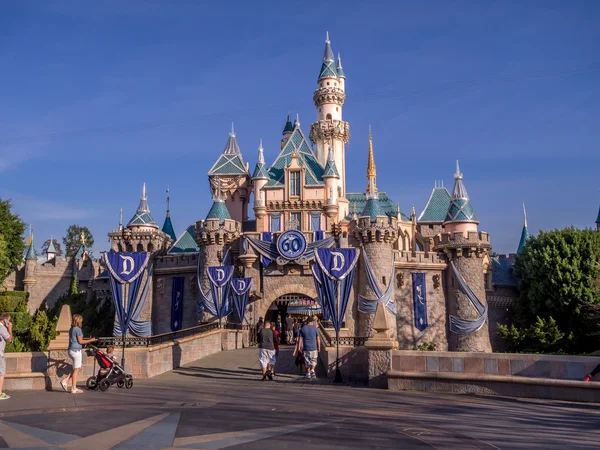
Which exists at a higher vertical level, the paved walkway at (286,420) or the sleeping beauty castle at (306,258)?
the sleeping beauty castle at (306,258)

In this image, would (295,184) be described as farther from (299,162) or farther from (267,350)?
(267,350)

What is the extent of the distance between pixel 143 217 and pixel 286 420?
34.0 metres

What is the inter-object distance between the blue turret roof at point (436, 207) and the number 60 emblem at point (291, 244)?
61.5 feet

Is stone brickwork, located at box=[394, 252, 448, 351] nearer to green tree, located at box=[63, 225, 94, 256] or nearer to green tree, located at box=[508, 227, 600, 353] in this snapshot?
green tree, located at box=[508, 227, 600, 353]

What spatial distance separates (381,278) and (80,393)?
23.2 metres

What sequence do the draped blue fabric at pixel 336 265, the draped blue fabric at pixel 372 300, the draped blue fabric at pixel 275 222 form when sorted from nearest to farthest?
1. the draped blue fabric at pixel 336 265
2. the draped blue fabric at pixel 372 300
3. the draped blue fabric at pixel 275 222

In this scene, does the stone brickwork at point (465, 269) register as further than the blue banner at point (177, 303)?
No

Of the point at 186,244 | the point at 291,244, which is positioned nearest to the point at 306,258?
the point at 291,244

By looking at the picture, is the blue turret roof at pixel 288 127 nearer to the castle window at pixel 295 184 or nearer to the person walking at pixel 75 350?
the castle window at pixel 295 184

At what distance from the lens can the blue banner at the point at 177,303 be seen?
37562 millimetres

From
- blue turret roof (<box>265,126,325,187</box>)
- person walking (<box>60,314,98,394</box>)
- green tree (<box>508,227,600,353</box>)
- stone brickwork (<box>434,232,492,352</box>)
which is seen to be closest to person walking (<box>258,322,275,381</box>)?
person walking (<box>60,314,98,394</box>)

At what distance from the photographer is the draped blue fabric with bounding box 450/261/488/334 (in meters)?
36.2

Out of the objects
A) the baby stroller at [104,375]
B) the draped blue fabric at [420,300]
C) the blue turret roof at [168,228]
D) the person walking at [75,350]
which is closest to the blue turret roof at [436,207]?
the draped blue fabric at [420,300]

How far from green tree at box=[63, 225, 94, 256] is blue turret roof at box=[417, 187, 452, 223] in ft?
152
